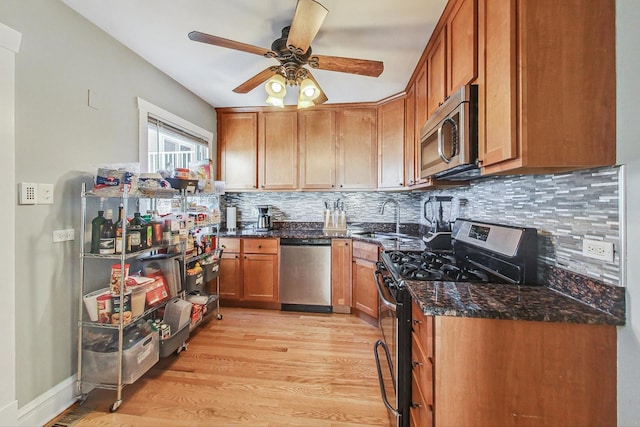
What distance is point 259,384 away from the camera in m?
1.75

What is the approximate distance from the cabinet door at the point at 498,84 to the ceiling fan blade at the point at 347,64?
2.14 ft

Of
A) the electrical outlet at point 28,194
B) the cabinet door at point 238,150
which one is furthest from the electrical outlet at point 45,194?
the cabinet door at point 238,150

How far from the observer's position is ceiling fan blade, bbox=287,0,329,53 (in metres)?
1.31

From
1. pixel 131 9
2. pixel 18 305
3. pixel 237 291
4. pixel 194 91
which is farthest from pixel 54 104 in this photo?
pixel 237 291

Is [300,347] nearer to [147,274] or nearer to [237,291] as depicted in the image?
[237,291]

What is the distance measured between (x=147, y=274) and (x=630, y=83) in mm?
2789

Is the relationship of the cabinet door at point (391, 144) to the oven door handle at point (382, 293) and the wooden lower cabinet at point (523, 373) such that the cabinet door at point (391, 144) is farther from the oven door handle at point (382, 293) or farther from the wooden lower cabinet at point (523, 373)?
the wooden lower cabinet at point (523, 373)

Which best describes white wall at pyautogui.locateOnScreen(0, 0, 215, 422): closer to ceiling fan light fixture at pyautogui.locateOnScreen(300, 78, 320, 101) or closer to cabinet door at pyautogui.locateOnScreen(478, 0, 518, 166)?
ceiling fan light fixture at pyautogui.locateOnScreen(300, 78, 320, 101)

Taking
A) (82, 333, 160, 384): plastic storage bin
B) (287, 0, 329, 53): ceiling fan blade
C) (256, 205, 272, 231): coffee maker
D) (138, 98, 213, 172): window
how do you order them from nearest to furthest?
(287, 0, 329, 53): ceiling fan blade, (82, 333, 160, 384): plastic storage bin, (138, 98, 213, 172): window, (256, 205, 272, 231): coffee maker

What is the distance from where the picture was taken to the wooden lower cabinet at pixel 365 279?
2572 mm

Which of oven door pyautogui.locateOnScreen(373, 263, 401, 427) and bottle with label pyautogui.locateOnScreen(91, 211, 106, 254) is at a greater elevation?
bottle with label pyautogui.locateOnScreen(91, 211, 106, 254)

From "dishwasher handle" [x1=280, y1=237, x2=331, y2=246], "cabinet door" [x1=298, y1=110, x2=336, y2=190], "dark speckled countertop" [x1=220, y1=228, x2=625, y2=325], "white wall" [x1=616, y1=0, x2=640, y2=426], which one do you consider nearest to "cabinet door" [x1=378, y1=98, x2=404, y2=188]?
"cabinet door" [x1=298, y1=110, x2=336, y2=190]

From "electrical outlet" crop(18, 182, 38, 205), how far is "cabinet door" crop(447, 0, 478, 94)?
7.93 ft

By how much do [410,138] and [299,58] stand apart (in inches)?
56.2
